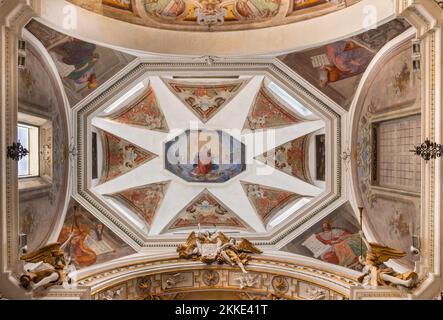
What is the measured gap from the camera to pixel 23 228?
8.73m

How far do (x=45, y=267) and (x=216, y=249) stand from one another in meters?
3.93

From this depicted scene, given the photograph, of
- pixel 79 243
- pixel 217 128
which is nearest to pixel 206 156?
pixel 217 128

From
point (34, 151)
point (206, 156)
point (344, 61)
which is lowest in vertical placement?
point (206, 156)

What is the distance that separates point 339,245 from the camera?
34.4ft

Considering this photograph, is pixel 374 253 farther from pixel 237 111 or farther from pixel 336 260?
pixel 237 111

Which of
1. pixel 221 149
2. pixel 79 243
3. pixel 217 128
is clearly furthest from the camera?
pixel 221 149

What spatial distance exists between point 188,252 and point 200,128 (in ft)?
12.8

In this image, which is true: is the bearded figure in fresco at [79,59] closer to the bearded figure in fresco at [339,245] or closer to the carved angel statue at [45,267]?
the carved angel statue at [45,267]

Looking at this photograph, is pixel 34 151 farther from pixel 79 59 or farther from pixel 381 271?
pixel 381 271

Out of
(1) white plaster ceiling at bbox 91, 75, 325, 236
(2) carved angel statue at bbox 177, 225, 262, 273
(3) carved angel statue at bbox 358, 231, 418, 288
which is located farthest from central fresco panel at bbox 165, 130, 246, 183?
(3) carved angel statue at bbox 358, 231, 418, 288

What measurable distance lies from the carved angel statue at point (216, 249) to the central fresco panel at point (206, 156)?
2387mm

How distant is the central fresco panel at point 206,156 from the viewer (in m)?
12.7

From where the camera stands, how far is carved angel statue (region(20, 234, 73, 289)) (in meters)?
7.94

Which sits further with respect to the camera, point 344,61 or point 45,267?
point 344,61
